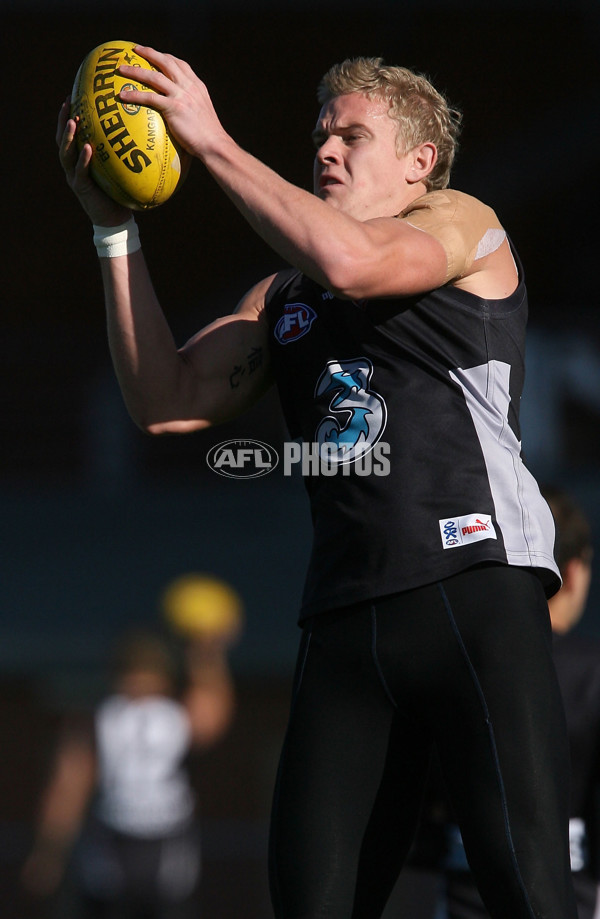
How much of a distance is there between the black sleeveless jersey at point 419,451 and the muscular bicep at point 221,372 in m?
0.35

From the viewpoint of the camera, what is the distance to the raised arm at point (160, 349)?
2693 millimetres

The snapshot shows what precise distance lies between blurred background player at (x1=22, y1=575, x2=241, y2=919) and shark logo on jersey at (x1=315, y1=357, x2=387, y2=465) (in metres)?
4.84

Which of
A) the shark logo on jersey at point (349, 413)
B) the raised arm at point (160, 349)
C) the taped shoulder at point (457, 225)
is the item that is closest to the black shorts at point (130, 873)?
the raised arm at point (160, 349)

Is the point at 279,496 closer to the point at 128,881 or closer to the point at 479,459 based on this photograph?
the point at 128,881

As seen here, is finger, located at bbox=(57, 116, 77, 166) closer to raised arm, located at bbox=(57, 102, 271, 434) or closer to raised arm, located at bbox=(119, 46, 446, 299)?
raised arm, located at bbox=(57, 102, 271, 434)

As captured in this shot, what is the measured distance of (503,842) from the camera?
7.06 ft

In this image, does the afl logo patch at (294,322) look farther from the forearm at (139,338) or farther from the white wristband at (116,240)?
the white wristband at (116,240)

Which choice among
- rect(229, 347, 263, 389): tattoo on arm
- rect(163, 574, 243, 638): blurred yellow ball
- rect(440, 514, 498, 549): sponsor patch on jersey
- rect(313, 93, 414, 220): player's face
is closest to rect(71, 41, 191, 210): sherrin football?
rect(313, 93, 414, 220): player's face

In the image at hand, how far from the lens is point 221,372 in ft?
9.30

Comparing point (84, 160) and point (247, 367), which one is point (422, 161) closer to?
point (247, 367)

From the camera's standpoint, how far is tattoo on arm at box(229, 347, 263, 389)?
2.84 m

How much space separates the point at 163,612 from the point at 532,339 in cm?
403

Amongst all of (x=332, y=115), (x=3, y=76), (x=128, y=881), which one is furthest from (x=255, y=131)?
(x=332, y=115)

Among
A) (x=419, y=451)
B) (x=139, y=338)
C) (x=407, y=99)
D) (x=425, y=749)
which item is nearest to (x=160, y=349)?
(x=139, y=338)
